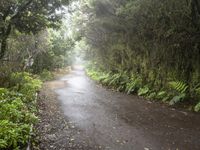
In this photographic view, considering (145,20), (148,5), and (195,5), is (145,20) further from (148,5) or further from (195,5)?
(195,5)

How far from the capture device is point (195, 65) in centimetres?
1281

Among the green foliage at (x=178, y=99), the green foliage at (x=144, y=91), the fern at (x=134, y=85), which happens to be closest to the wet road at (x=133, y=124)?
the green foliage at (x=178, y=99)

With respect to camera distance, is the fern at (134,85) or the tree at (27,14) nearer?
the tree at (27,14)

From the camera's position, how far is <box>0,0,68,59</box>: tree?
41.6 ft

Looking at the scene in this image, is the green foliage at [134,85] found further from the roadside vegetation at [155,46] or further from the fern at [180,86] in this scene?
the fern at [180,86]

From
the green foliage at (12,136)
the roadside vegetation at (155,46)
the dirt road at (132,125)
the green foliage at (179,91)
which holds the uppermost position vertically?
the roadside vegetation at (155,46)

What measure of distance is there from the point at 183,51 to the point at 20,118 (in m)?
9.00

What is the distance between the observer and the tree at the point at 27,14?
1267 centimetres

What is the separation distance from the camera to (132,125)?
9.44 meters

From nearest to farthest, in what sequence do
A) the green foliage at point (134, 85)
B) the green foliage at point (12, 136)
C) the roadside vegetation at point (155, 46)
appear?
the green foliage at point (12, 136)
the roadside vegetation at point (155, 46)
the green foliage at point (134, 85)

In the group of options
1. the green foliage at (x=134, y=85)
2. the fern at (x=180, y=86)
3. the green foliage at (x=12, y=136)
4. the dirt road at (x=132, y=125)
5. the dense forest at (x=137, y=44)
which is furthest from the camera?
the green foliage at (x=134, y=85)

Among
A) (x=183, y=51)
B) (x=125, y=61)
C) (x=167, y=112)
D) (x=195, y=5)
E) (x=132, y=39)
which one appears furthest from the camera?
(x=125, y=61)

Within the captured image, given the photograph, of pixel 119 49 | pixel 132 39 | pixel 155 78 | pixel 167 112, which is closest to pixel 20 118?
pixel 167 112

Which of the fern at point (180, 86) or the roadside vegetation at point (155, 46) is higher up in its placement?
the roadside vegetation at point (155, 46)
